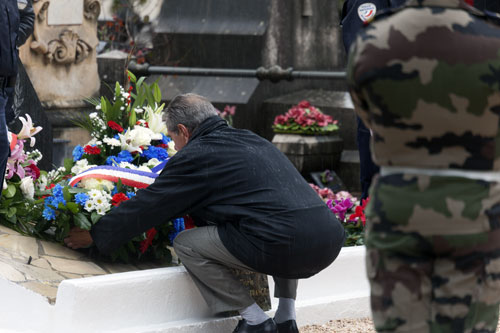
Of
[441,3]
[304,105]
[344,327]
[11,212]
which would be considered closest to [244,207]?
[344,327]

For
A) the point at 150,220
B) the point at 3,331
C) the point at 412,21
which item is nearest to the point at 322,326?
the point at 150,220

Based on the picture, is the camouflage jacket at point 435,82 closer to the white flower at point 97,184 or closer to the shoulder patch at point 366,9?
the white flower at point 97,184

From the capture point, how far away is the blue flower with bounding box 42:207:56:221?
15.6 ft

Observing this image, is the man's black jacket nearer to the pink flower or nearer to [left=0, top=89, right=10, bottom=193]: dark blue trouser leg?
[left=0, top=89, right=10, bottom=193]: dark blue trouser leg

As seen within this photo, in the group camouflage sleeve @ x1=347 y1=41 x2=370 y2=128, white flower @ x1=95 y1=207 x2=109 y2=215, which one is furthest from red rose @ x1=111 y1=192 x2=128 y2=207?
camouflage sleeve @ x1=347 y1=41 x2=370 y2=128

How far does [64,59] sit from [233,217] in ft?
14.3

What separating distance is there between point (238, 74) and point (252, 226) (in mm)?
5108

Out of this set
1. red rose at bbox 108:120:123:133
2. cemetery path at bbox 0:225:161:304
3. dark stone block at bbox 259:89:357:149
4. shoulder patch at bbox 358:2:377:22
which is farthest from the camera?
dark stone block at bbox 259:89:357:149

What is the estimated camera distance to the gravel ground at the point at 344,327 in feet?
16.5

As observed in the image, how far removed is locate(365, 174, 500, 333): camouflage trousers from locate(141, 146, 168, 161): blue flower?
2.69m

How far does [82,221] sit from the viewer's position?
465cm

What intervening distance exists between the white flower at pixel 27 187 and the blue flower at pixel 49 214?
1.40 feet

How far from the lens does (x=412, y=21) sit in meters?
2.69

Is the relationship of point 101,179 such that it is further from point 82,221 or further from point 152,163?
point 152,163
